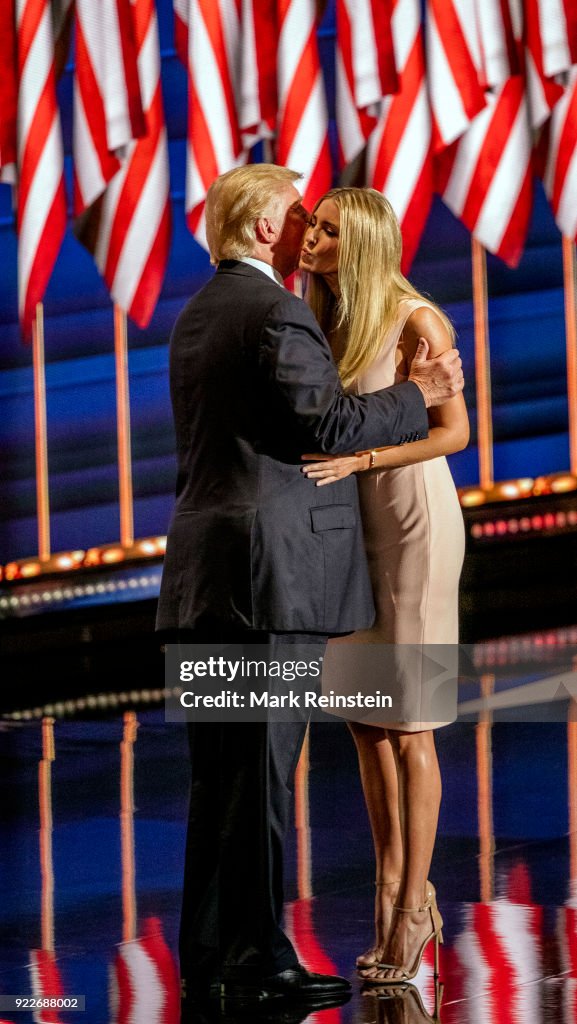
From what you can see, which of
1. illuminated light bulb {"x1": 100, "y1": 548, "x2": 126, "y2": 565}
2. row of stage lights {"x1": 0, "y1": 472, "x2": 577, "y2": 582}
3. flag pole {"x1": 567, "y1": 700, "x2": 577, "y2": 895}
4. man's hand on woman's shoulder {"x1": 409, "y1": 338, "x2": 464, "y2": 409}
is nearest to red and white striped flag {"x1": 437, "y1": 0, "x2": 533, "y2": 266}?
row of stage lights {"x1": 0, "y1": 472, "x2": 577, "y2": 582}

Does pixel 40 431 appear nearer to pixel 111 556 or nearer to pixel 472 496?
pixel 111 556

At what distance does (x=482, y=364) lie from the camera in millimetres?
9414

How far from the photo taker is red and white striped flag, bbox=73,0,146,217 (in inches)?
317

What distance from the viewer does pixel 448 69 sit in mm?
8883

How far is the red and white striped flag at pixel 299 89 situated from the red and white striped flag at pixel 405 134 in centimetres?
44

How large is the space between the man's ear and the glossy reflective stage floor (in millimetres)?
1484

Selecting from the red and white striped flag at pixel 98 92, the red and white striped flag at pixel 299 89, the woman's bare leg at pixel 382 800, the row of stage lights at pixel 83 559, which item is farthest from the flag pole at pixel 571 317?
the woman's bare leg at pixel 382 800

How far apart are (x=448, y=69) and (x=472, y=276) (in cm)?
107

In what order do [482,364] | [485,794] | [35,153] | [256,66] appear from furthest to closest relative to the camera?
[482,364] < [256,66] < [35,153] < [485,794]

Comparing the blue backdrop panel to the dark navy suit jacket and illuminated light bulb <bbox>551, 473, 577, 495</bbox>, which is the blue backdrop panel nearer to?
illuminated light bulb <bbox>551, 473, 577, 495</bbox>

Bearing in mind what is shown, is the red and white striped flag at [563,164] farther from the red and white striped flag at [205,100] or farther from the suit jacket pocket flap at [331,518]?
the suit jacket pocket flap at [331,518]

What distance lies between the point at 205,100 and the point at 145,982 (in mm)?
5346

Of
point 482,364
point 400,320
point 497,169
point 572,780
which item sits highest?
point 497,169

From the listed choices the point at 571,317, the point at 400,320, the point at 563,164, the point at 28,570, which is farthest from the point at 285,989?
the point at 563,164
